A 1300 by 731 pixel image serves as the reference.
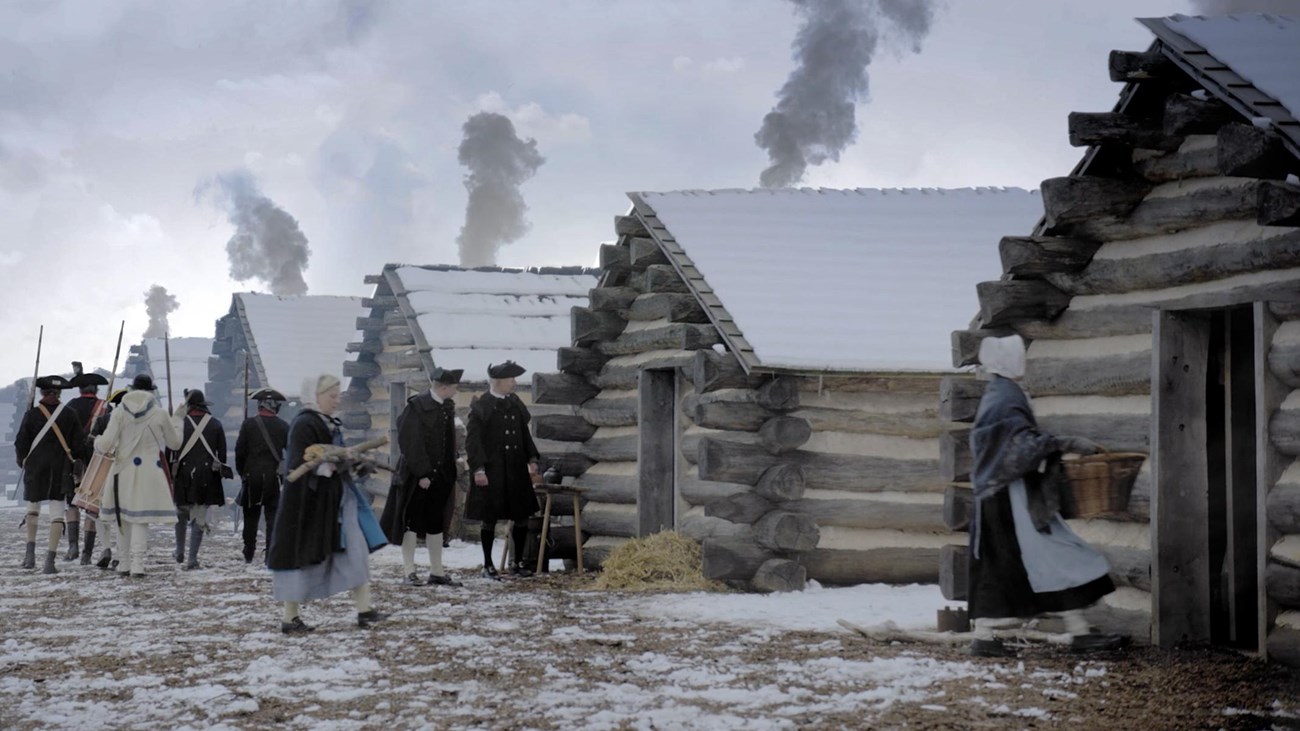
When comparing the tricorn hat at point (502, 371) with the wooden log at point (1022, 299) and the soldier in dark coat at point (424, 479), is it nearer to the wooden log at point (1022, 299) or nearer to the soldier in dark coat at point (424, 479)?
the soldier in dark coat at point (424, 479)

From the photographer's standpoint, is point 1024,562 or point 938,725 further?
point 1024,562

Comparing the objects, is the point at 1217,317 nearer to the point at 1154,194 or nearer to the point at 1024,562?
the point at 1154,194

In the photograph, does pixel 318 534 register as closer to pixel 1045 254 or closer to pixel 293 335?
pixel 1045 254

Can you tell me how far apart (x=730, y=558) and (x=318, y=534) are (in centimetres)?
393

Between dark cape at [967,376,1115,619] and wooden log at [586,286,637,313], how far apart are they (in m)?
7.71

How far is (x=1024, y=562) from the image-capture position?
28.1 feet

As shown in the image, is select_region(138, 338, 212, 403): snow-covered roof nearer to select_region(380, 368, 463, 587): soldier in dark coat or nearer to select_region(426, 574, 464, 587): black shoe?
select_region(380, 368, 463, 587): soldier in dark coat

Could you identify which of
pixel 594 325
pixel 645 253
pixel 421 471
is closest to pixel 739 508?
pixel 421 471

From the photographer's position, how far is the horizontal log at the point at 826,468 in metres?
12.9

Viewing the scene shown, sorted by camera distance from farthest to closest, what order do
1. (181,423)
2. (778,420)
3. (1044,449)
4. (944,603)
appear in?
(181,423) < (778,420) < (944,603) < (1044,449)

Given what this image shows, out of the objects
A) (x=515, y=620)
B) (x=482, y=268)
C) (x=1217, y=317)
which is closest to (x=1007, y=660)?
(x=1217, y=317)

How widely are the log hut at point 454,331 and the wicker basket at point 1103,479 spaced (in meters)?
11.6

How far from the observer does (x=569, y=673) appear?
27.0ft

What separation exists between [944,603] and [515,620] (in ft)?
10.9
